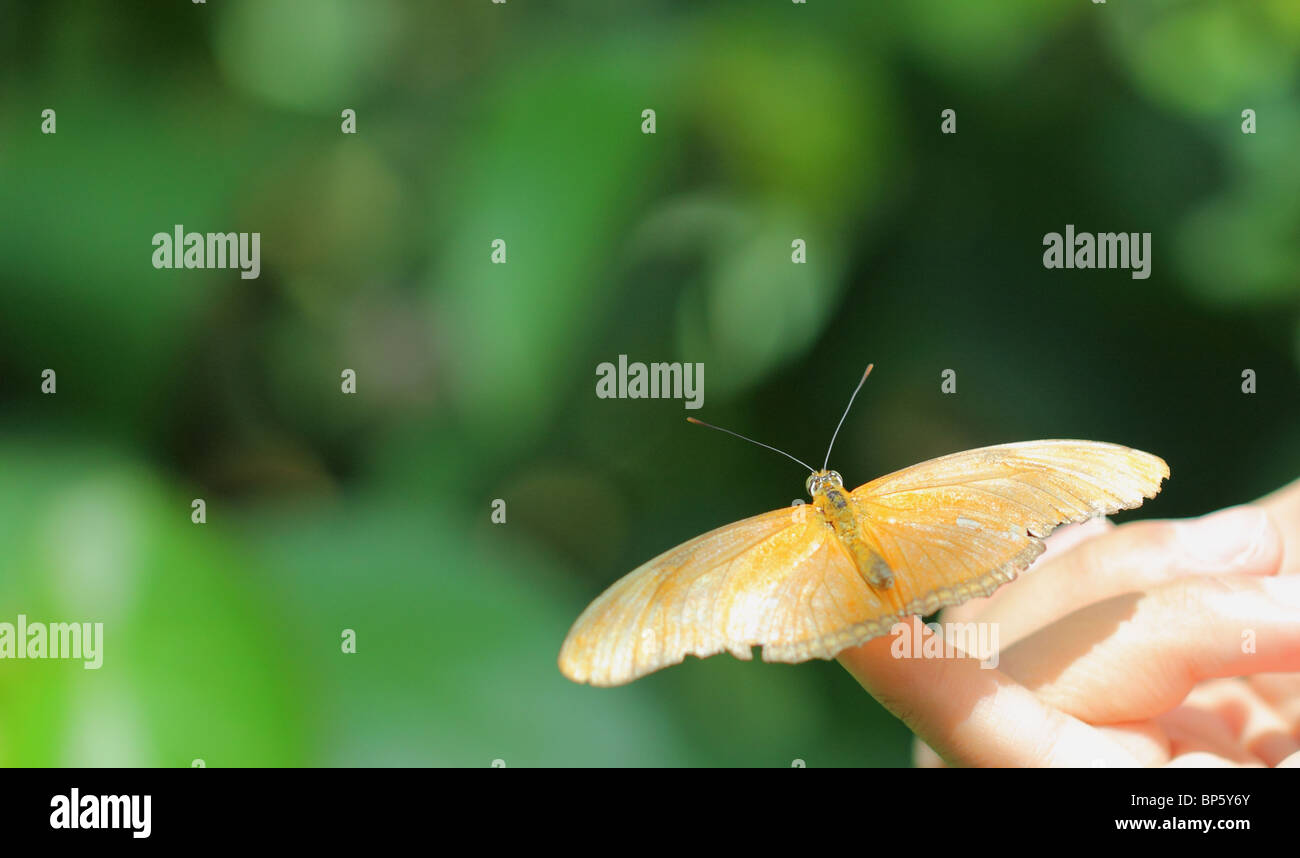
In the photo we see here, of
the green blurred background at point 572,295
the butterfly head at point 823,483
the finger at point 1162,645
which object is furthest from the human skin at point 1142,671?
the green blurred background at point 572,295

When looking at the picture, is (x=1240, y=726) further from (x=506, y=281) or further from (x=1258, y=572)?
(x=506, y=281)

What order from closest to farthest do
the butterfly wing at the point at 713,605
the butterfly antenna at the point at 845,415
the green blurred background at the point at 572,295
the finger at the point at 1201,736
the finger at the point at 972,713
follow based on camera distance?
the butterfly wing at the point at 713,605, the finger at the point at 972,713, the finger at the point at 1201,736, the green blurred background at the point at 572,295, the butterfly antenna at the point at 845,415

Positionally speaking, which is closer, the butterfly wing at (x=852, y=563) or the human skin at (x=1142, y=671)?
the butterfly wing at (x=852, y=563)

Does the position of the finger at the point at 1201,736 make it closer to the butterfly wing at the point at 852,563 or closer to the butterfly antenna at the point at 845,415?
the butterfly wing at the point at 852,563

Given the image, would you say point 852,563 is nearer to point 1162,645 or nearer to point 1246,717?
point 1162,645

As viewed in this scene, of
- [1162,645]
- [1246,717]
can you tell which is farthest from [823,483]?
[1246,717]

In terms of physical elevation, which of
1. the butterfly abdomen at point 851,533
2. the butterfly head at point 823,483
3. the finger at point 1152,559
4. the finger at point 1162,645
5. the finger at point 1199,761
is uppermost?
the butterfly head at point 823,483

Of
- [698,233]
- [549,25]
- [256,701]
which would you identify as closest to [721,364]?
[698,233]

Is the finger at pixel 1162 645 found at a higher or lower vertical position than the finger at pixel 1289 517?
lower
